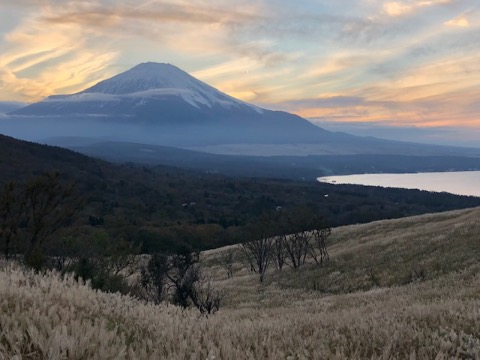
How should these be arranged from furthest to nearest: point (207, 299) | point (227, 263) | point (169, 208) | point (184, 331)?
point (169, 208) → point (227, 263) → point (207, 299) → point (184, 331)

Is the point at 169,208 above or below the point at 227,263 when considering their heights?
below

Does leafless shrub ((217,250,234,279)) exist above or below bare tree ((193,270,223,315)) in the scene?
below

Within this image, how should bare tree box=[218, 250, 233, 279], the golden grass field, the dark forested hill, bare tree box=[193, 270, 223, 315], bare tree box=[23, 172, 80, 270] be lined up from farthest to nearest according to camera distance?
the dark forested hill
bare tree box=[218, 250, 233, 279]
bare tree box=[23, 172, 80, 270]
bare tree box=[193, 270, 223, 315]
the golden grass field

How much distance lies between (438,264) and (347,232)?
92.6 feet

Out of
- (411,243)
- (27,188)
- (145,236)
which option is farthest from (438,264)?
(145,236)

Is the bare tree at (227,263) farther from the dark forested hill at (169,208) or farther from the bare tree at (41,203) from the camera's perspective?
the dark forested hill at (169,208)

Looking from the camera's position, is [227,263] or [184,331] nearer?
[184,331]

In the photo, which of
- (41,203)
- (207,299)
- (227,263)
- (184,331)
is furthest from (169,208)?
(184,331)

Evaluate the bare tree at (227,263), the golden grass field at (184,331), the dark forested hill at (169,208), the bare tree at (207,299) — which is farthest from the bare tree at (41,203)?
the dark forested hill at (169,208)

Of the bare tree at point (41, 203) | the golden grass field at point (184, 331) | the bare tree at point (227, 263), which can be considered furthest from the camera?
the bare tree at point (227, 263)

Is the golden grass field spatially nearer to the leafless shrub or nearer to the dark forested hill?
the leafless shrub

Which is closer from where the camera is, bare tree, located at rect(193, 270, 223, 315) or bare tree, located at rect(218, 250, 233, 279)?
bare tree, located at rect(193, 270, 223, 315)

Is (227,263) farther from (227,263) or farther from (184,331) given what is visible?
(184,331)

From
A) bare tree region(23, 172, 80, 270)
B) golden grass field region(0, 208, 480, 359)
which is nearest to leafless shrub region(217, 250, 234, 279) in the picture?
bare tree region(23, 172, 80, 270)
